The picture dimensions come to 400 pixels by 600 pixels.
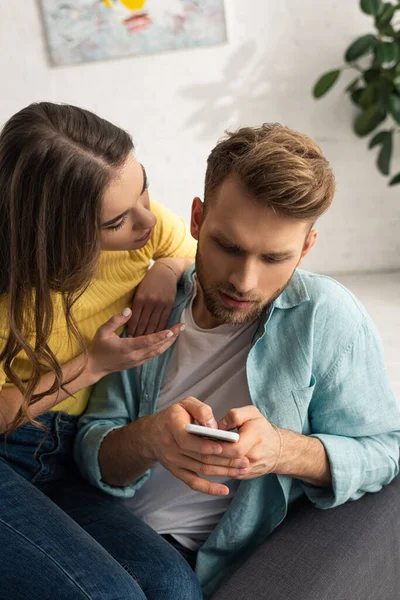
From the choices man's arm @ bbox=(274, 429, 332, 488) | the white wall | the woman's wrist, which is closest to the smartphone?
man's arm @ bbox=(274, 429, 332, 488)

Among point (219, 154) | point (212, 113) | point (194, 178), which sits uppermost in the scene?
point (219, 154)

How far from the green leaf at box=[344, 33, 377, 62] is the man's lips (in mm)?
2138

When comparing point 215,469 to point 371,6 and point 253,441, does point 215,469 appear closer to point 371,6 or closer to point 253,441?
point 253,441

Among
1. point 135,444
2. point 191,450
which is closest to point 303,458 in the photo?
point 191,450

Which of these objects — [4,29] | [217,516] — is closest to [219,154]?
[217,516]

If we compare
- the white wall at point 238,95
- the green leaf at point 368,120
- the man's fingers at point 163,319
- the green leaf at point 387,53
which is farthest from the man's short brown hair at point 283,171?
the white wall at point 238,95

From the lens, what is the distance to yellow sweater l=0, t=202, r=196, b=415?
1.45m

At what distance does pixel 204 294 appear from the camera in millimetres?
1340

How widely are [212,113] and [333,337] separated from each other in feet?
7.91

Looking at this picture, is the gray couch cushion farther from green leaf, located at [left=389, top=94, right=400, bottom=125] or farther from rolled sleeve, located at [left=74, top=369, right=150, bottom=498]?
green leaf, located at [left=389, top=94, right=400, bottom=125]

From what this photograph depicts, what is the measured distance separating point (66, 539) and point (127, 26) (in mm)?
2729

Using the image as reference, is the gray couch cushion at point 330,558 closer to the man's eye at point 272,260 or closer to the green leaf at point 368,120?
the man's eye at point 272,260

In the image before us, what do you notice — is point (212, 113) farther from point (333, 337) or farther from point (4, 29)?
point (333, 337)

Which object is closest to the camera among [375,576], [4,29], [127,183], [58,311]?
[375,576]
